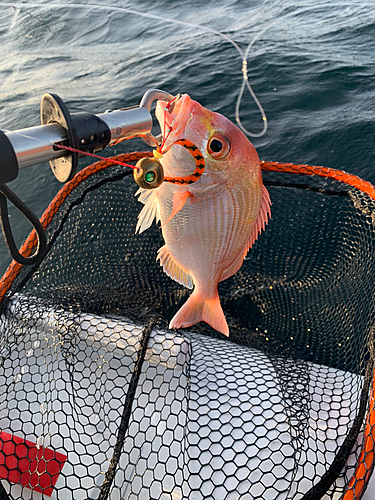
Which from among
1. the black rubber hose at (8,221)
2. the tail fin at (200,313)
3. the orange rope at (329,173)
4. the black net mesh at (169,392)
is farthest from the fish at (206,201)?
the orange rope at (329,173)

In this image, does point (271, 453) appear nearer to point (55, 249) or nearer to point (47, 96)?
point (47, 96)

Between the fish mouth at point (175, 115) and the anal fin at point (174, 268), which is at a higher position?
the fish mouth at point (175, 115)

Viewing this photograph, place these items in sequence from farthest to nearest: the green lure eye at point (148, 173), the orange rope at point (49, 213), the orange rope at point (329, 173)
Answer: the orange rope at point (329, 173) < the orange rope at point (49, 213) < the green lure eye at point (148, 173)

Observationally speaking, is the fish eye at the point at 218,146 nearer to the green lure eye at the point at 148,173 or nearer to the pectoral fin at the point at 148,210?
the pectoral fin at the point at 148,210

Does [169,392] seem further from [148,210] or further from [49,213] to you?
[49,213]

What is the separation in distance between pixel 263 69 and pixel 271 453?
8365 millimetres

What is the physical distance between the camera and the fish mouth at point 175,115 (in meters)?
2.30

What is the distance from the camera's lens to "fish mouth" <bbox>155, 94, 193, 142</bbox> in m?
2.30

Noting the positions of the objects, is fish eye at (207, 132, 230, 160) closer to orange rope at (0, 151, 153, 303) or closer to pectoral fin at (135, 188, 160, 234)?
pectoral fin at (135, 188, 160, 234)

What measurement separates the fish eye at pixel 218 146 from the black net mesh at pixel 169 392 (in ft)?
4.14

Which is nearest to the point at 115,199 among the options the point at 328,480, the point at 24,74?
the point at 328,480

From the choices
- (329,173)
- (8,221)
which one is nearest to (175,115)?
(8,221)

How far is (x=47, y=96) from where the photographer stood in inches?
64.4

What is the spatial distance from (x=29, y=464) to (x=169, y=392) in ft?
3.11
